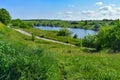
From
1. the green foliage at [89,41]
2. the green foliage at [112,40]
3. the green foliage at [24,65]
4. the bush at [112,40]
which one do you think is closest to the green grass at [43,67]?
the green foliage at [24,65]

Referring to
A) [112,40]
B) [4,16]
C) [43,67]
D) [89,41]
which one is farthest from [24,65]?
[4,16]

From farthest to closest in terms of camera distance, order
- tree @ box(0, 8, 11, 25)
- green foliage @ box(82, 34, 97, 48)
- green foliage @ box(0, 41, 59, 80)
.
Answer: tree @ box(0, 8, 11, 25), green foliage @ box(82, 34, 97, 48), green foliage @ box(0, 41, 59, 80)

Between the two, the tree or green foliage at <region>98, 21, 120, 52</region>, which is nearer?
green foliage at <region>98, 21, 120, 52</region>

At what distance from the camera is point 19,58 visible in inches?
394

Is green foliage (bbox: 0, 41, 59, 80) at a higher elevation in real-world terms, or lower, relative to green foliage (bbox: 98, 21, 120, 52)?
higher

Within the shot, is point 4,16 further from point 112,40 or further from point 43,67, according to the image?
point 43,67

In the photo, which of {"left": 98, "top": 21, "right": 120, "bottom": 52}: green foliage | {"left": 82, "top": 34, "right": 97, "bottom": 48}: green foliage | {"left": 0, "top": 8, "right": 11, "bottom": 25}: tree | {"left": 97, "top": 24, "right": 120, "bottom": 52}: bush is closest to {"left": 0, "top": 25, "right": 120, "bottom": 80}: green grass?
{"left": 97, "top": 24, "right": 120, "bottom": 52}: bush

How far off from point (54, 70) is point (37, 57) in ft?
2.72

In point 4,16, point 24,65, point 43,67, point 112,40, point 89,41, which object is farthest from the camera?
point 4,16

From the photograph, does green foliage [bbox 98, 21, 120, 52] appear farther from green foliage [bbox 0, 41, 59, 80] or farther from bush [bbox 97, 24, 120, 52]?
green foliage [bbox 0, 41, 59, 80]

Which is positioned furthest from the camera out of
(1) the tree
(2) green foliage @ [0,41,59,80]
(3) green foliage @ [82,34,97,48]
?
(1) the tree

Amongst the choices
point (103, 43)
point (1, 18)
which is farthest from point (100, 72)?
point (1, 18)

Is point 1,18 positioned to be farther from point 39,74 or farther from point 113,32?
point 39,74

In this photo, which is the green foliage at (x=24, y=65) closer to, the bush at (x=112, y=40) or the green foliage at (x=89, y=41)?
the bush at (x=112, y=40)
